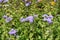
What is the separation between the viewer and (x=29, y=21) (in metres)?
3.57

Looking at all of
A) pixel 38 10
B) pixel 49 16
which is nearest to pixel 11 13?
pixel 38 10

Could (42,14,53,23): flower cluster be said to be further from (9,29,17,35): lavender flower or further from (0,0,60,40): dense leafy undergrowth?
(9,29,17,35): lavender flower

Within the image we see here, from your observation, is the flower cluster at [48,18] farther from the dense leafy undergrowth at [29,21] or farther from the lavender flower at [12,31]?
the lavender flower at [12,31]

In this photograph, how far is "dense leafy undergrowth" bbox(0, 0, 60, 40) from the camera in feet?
11.4

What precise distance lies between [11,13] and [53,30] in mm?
913

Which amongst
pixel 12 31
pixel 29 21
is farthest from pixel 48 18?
pixel 12 31

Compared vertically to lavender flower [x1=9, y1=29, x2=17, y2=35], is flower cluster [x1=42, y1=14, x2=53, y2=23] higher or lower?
higher

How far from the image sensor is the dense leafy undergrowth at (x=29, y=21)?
347 cm

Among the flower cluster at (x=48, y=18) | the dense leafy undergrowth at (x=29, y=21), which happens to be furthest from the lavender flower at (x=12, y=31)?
the flower cluster at (x=48, y=18)

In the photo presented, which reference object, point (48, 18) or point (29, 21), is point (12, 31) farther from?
point (48, 18)

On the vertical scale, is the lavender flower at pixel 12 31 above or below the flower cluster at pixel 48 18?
below

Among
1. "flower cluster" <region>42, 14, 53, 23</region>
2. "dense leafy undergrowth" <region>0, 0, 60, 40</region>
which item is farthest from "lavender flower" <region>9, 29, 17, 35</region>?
"flower cluster" <region>42, 14, 53, 23</region>

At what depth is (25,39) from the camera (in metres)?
3.46

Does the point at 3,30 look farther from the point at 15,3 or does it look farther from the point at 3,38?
the point at 15,3
